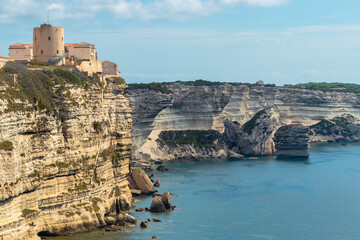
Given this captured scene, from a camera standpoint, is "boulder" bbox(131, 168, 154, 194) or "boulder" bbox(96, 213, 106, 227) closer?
"boulder" bbox(96, 213, 106, 227)

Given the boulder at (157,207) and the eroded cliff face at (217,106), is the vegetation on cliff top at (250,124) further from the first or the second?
the boulder at (157,207)

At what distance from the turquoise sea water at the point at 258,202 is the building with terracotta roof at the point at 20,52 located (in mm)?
16509

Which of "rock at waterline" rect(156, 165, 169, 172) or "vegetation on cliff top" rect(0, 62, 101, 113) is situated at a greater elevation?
"vegetation on cliff top" rect(0, 62, 101, 113)

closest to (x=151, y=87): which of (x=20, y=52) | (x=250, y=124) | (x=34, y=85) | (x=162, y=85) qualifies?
(x=162, y=85)

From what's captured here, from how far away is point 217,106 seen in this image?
107000mm

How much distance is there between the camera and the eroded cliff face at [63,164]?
3556 cm

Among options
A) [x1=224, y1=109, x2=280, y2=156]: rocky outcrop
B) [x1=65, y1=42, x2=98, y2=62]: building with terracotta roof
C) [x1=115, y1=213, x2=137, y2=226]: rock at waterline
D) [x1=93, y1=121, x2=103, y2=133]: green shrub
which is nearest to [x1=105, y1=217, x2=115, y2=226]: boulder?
[x1=115, y1=213, x2=137, y2=226]: rock at waterline

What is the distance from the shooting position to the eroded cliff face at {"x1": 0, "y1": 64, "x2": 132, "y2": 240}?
3556 cm

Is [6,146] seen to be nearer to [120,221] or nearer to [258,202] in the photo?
[120,221]

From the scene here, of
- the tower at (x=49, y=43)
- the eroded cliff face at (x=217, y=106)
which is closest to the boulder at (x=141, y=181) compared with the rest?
the tower at (x=49, y=43)

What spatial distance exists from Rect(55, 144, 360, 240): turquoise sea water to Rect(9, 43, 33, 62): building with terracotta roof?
16509 millimetres

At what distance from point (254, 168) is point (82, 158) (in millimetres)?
42425

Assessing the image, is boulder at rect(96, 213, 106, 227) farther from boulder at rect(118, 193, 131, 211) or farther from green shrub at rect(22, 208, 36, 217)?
green shrub at rect(22, 208, 36, 217)

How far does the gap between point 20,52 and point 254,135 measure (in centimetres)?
5317
